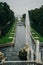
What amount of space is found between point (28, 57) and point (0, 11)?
24527 mm

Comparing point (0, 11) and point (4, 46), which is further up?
point (0, 11)

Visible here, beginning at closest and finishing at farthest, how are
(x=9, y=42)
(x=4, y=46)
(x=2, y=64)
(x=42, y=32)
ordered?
1. (x=2, y=64)
2. (x=4, y=46)
3. (x=9, y=42)
4. (x=42, y=32)

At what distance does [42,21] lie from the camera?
40969 mm

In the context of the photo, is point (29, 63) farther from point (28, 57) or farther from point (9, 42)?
point (9, 42)

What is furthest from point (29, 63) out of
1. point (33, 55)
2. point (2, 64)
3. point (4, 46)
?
point (4, 46)

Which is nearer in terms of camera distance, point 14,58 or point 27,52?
point 27,52

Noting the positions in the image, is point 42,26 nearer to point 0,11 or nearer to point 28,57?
point 0,11

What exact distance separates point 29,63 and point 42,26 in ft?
82.9

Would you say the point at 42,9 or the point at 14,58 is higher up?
the point at 42,9

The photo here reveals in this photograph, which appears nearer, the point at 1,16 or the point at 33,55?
the point at 33,55

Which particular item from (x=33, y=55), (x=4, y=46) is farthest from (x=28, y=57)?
(x=4, y=46)

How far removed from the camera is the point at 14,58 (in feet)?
68.4

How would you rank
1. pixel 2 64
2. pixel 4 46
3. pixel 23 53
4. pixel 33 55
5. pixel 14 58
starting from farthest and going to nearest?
pixel 4 46 → pixel 14 58 → pixel 23 53 → pixel 33 55 → pixel 2 64

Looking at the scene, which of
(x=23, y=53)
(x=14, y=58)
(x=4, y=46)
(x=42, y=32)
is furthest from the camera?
(x=42, y=32)
